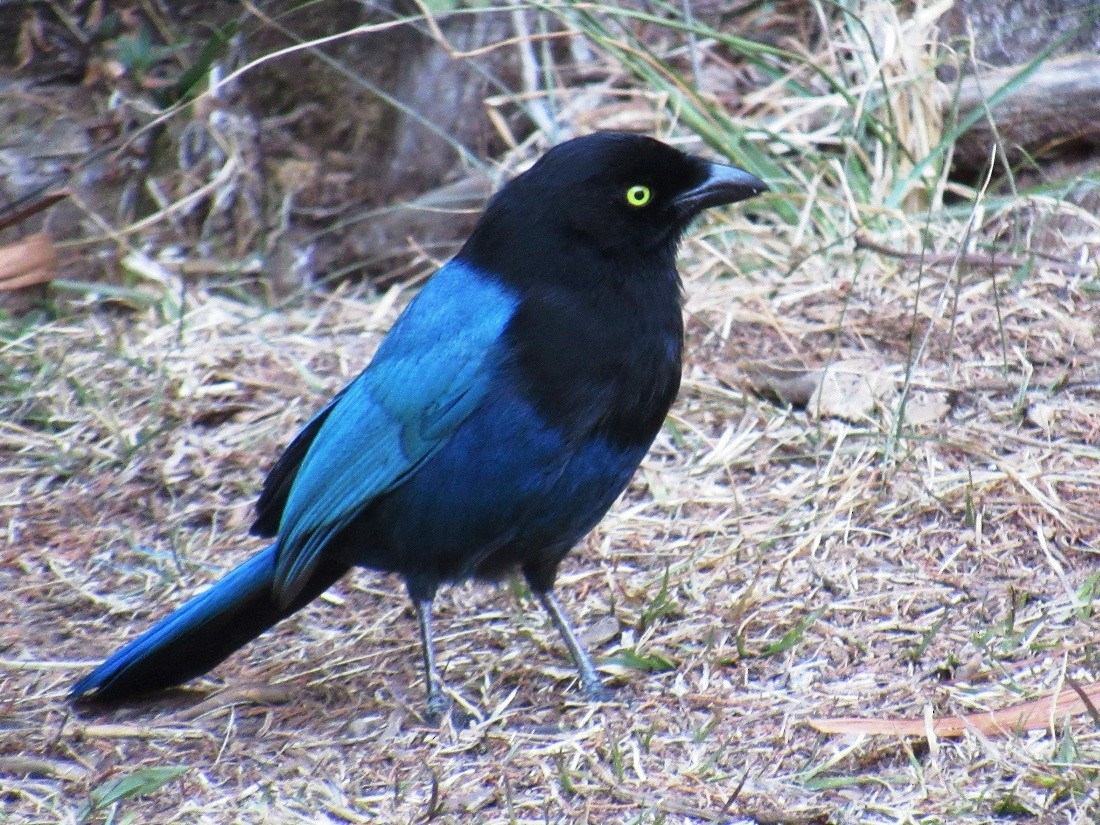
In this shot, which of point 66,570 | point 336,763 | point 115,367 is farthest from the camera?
point 115,367

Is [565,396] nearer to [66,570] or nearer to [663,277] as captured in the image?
[663,277]

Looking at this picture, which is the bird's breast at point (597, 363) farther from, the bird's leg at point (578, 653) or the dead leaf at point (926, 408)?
the dead leaf at point (926, 408)

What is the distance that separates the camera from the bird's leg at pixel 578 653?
3844mm

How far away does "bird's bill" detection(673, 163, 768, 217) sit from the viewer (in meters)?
4.00

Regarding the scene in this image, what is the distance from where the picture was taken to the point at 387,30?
642cm

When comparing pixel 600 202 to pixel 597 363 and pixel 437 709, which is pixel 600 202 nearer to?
pixel 597 363

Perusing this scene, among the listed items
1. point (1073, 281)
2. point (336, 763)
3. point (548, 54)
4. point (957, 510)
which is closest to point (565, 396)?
point (336, 763)

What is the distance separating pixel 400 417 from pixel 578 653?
754mm

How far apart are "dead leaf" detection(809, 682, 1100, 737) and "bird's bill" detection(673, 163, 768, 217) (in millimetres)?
1387

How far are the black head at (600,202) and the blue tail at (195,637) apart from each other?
100cm

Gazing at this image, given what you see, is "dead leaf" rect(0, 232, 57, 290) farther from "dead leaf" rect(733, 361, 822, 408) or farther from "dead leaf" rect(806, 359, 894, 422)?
"dead leaf" rect(806, 359, 894, 422)

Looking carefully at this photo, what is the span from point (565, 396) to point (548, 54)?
3.26 meters

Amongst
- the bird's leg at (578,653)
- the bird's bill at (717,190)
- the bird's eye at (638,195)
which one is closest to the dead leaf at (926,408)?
Result: the bird's bill at (717,190)

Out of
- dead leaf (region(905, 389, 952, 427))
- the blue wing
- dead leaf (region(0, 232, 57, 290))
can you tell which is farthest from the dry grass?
the blue wing
